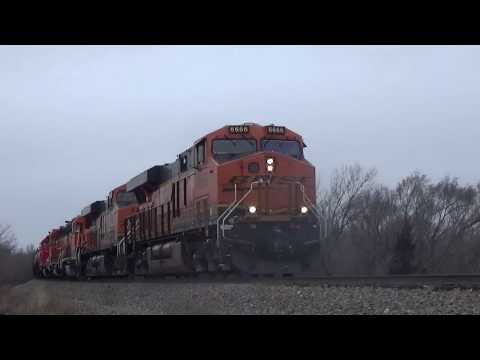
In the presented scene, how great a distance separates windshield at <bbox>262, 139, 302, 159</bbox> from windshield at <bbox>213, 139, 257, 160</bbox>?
0.35 m

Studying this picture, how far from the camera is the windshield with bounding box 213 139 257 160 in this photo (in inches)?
715

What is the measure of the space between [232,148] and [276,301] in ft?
23.0

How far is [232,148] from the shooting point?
18.3 metres

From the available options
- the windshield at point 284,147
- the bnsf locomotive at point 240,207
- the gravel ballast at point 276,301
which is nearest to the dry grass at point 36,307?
the gravel ballast at point 276,301

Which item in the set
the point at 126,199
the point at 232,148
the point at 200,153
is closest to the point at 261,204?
the point at 232,148

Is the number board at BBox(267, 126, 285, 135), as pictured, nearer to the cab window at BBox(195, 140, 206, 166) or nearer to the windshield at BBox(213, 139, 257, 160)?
the windshield at BBox(213, 139, 257, 160)

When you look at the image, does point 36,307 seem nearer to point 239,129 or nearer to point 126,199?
point 239,129

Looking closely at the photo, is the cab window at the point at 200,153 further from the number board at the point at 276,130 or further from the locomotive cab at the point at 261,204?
the number board at the point at 276,130

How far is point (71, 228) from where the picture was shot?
41.0m

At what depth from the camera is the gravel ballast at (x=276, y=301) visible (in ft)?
32.4
